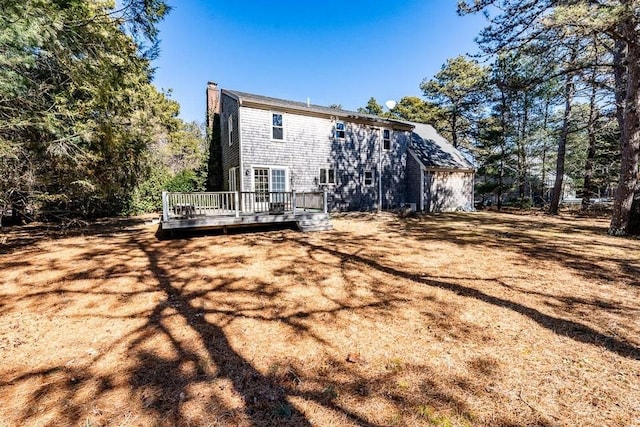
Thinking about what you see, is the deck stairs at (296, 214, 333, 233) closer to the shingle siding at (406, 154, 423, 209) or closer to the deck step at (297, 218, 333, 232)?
the deck step at (297, 218, 333, 232)

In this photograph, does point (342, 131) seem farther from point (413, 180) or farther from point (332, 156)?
point (413, 180)

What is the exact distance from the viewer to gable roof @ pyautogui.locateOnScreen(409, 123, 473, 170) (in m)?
18.6

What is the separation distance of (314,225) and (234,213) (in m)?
2.87

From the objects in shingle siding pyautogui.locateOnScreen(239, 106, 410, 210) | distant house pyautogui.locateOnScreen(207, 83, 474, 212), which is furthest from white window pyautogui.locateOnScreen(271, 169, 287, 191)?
shingle siding pyautogui.locateOnScreen(239, 106, 410, 210)

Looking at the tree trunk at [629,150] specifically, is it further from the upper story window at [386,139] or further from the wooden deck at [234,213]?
the upper story window at [386,139]

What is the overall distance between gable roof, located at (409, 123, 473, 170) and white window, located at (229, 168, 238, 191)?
37.8 ft

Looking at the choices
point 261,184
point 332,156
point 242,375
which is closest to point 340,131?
point 332,156

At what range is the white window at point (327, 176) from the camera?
15711 millimetres

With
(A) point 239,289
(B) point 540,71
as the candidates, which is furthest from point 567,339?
(B) point 540,71

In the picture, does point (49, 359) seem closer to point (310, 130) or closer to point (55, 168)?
point (55, 168)

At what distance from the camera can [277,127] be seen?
1402 cm

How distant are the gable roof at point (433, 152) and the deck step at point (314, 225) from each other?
33.9 feet

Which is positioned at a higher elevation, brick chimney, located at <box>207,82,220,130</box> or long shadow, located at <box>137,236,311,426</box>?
brick chimney, located at <box>207,82,220,130</box>

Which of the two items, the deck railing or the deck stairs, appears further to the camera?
the deck stairs
